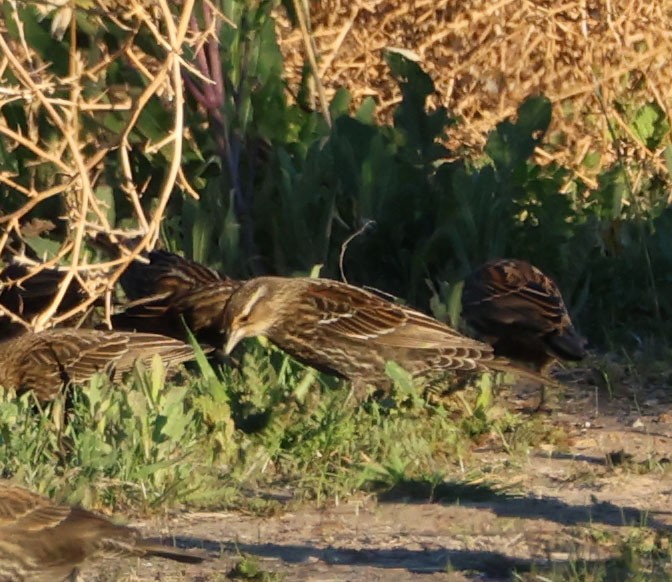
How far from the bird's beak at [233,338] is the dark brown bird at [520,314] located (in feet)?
3.96

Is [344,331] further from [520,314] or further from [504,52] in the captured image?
[504,52]

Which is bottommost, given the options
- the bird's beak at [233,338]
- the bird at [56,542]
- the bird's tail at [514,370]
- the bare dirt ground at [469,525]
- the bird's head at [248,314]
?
the bare dirt ground at [469,525]

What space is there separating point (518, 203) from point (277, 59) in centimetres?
162

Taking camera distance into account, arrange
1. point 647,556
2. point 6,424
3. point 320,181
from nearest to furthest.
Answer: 1. point 647,556
2. point 6,424
3. point 320,181

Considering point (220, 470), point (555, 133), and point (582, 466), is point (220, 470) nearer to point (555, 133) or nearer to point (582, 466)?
point (582, 466)

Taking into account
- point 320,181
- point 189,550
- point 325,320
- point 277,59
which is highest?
point 277,59

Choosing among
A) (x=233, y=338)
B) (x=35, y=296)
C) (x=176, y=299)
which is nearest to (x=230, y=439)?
(x=233, y=338)

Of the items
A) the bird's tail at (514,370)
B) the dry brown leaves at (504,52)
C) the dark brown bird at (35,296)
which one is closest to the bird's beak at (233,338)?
the dark brown bird at (35,296)

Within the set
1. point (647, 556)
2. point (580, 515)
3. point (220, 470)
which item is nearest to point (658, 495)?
point (580, 515)

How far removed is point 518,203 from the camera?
965cm

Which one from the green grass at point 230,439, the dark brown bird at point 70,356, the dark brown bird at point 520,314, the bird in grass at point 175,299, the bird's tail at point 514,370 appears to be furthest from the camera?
the bird in grass at point 175,299

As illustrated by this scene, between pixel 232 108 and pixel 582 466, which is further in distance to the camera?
pixel 232 108

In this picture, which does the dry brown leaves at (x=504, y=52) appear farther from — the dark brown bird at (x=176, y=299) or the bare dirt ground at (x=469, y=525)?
the bare dirt ground at (x=469, y=525)

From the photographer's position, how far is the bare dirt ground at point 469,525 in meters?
5.71
